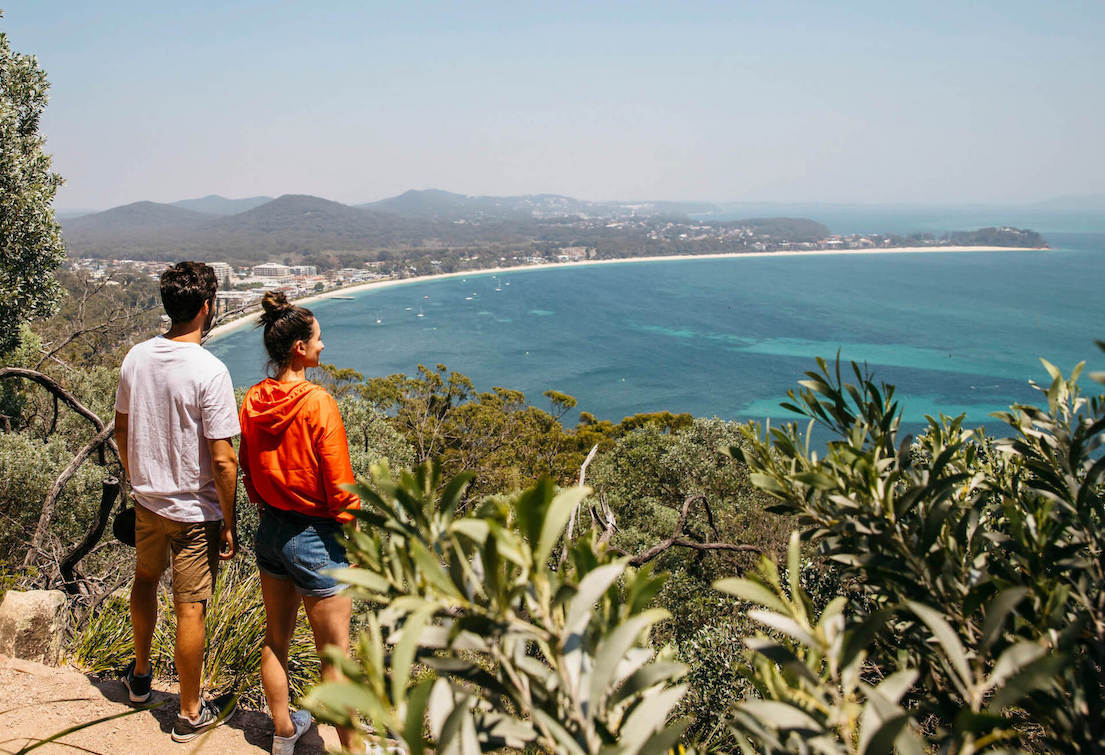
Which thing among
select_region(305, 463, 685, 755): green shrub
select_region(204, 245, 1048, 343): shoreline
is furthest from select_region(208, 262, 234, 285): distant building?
select_region(204, 245, 1048, 343): shoreline

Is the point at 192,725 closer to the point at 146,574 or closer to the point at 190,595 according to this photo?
the point at 190,595

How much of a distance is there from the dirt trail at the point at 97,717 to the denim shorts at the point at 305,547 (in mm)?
561

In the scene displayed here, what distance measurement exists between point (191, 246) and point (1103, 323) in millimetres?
121249

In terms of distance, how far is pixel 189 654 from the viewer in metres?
2.52

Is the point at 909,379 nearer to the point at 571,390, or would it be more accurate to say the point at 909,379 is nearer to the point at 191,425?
the point at 571,390

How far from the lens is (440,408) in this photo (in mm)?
24594

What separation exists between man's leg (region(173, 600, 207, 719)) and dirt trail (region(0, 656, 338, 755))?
0.34ft

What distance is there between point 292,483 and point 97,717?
4.04 ft

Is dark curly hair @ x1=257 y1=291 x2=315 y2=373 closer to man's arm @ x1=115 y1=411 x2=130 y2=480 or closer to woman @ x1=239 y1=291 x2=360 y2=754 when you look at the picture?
woman @ x1=239 y1=291 x2=360 y2=754

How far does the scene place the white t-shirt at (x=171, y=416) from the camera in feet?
7.91

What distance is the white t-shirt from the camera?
7.91 feet

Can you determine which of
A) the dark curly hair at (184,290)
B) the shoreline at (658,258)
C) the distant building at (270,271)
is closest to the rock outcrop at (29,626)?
the dark curly hair at (184,290)

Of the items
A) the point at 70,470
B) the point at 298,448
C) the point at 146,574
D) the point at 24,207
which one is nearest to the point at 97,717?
the point at 146,574

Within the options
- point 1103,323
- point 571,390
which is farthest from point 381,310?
point 1103,323
